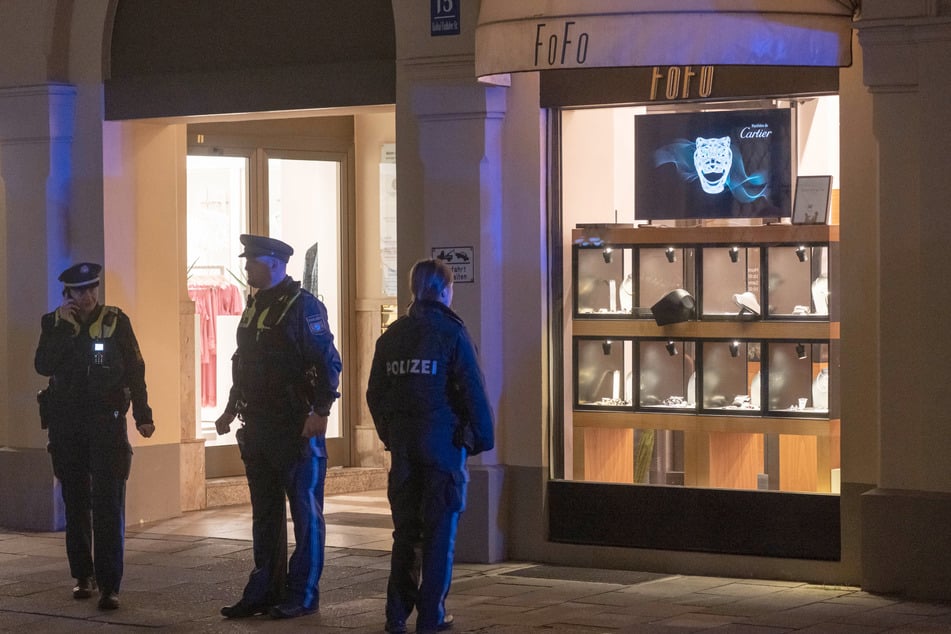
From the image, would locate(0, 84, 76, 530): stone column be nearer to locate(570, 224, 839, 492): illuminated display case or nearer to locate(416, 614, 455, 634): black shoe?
locate(570, 224, 839, 492): illuminated display case

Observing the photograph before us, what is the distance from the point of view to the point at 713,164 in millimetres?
10008

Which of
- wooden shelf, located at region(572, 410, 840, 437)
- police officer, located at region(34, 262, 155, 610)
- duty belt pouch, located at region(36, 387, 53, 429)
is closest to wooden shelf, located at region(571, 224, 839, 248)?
wooden shelf, located at region(572, 410, 840, 437)

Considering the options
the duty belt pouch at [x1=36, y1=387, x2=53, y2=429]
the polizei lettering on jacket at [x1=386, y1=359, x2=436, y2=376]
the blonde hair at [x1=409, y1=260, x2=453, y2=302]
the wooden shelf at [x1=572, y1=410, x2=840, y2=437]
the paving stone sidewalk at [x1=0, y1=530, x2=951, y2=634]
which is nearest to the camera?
the polizei lettering on jacket at [x1=386, y1=359, x2=436, y2=376]

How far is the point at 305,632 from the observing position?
8.12 m

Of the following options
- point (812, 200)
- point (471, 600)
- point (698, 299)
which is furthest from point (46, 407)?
point (812, 200)

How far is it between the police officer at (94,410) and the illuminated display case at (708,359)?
3.08 metres

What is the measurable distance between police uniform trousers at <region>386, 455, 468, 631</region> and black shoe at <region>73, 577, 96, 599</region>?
220cm

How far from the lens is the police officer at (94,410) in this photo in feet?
29.1

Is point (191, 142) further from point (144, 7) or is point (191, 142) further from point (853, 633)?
point (853, 633)

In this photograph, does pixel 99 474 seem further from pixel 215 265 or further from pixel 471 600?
pixel 215 265

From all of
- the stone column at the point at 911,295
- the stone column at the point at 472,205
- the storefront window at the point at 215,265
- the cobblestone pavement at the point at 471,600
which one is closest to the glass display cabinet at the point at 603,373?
the stone column at the point at 472,205

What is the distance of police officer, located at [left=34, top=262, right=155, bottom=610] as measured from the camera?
888 centimetres

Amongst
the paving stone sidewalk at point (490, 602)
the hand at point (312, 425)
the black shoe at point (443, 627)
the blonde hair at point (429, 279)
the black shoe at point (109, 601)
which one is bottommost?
the paving stone sidewalk at point (490, 602)

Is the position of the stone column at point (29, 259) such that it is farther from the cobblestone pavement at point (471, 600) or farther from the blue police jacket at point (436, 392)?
the blue police jacket at point (436, 392)
